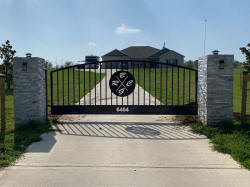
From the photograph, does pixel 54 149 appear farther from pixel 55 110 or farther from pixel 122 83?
pixel 122 83

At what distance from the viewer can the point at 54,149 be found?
5.04 m

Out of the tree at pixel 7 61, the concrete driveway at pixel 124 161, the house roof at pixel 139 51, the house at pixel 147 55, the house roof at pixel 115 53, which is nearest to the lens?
the concrete driveway at pixel 124 161

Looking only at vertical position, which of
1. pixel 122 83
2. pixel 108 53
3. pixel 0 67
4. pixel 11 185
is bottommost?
pixel 11 185

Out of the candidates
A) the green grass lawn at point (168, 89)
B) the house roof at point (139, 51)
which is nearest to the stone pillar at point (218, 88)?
the green grass lawn at point (168, 89)

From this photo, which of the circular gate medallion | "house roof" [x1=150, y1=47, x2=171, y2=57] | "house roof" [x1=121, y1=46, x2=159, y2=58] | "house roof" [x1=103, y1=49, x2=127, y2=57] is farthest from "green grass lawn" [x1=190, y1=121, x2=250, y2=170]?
"house roof" [x1=121, y1=46, x2=159, y2=58]

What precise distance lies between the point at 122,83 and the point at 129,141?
7.98 feet

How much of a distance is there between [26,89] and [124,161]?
146 inches

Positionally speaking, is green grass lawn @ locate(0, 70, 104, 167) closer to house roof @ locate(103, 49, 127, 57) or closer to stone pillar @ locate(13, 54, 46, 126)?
stone pillar @ locate(13, 54, 46, 126)

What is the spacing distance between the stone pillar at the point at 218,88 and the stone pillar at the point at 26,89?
4.45 metres

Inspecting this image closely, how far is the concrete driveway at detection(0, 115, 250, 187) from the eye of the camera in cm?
366

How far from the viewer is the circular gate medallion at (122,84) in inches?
299

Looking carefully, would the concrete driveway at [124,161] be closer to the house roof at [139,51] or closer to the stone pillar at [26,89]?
the stone pillar at [26,89]

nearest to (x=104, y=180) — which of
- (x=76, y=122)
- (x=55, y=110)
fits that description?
(x=76, y=122)

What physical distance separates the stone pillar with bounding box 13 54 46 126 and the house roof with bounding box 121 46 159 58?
39686 millimetres
